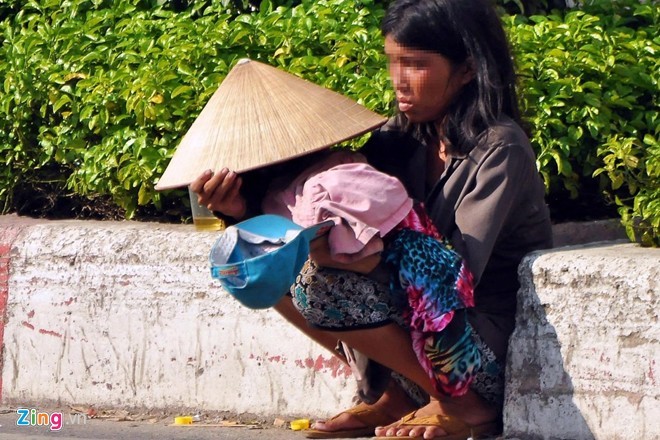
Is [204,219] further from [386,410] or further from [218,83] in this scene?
[386,410]

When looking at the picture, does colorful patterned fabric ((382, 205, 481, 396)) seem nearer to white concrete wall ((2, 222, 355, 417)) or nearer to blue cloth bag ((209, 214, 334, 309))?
blue cloth bag ((209, 214, 334, 309))

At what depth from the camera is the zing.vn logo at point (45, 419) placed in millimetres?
3979

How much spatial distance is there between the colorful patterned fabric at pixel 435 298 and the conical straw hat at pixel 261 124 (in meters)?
0.36

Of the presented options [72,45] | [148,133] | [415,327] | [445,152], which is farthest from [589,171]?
[72,45]

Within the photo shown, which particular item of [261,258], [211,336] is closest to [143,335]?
[211,336]

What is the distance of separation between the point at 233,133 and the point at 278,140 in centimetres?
14

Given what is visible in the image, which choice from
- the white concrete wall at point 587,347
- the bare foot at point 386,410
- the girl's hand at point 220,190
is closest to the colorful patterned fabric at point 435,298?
the white concrete wall at point 587,347

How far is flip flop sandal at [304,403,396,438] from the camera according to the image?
3.45m

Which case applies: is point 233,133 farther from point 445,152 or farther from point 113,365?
point 113,365

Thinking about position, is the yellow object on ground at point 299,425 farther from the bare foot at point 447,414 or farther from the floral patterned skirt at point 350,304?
the floral patterned skirt at point 350,304

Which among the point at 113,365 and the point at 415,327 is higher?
the point at 415,327

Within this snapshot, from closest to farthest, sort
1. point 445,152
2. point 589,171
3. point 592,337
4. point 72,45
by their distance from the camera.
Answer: point 592,337
point 445,152
point 589,171
point 72,45

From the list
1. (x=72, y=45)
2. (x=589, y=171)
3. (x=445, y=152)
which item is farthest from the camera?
(x=72, y=45)

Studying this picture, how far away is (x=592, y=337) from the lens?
3170 mm
